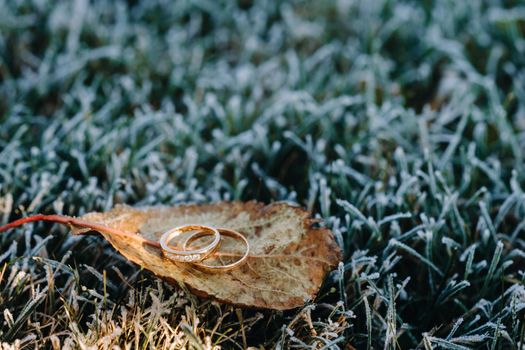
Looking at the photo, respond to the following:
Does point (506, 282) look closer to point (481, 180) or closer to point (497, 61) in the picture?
point (481, 180)

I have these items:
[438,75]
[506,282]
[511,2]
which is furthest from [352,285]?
[511,2]

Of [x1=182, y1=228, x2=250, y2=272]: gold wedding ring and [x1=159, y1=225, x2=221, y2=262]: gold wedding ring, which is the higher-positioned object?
[x1=159, y1=225, x2=221, y2=262]: gold wedding ring

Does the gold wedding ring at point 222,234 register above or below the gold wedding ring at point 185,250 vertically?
below
